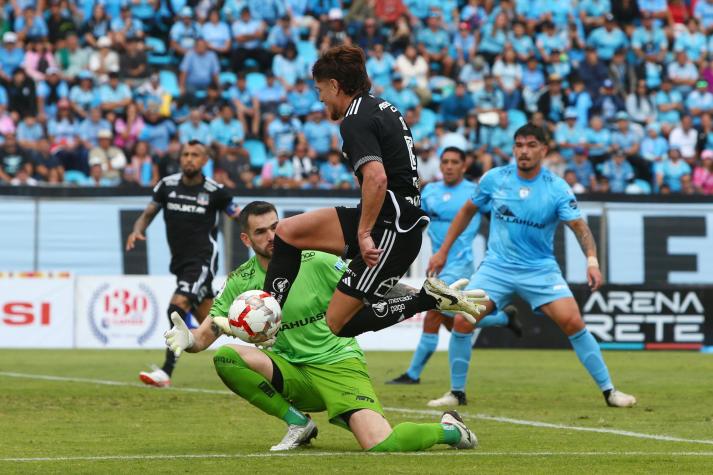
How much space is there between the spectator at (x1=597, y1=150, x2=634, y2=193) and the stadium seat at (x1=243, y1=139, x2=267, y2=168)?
21.2 ft

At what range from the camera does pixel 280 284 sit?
8.49 metres

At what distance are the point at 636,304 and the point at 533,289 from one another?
9.08 metres

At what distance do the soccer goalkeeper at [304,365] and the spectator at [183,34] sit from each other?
1950 centimetres

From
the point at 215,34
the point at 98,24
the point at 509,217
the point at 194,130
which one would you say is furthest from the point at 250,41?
the point at 509,217

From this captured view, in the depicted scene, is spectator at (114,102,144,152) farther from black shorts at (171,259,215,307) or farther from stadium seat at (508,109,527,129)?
black shorts at (171,259,215,307)

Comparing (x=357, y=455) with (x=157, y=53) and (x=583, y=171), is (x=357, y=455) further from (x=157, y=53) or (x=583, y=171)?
(x=157, y=53)

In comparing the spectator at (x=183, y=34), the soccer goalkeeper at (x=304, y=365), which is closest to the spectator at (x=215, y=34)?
the spectator at (x=183, y=34)

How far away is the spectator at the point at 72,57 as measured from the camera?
27.3 metres

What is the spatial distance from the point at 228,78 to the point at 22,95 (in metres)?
4.25

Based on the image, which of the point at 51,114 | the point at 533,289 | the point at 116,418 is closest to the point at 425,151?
the point at 51,114

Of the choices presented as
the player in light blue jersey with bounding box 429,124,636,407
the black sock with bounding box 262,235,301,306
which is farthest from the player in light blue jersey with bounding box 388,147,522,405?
the black sock with bounding box 262,235,301,306

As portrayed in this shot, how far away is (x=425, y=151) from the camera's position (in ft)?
80.7

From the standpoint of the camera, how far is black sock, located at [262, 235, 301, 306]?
27.8 ft

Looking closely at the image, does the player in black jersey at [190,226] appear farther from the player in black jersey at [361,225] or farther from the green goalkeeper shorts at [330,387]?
the player in black jersey at [361,225]
